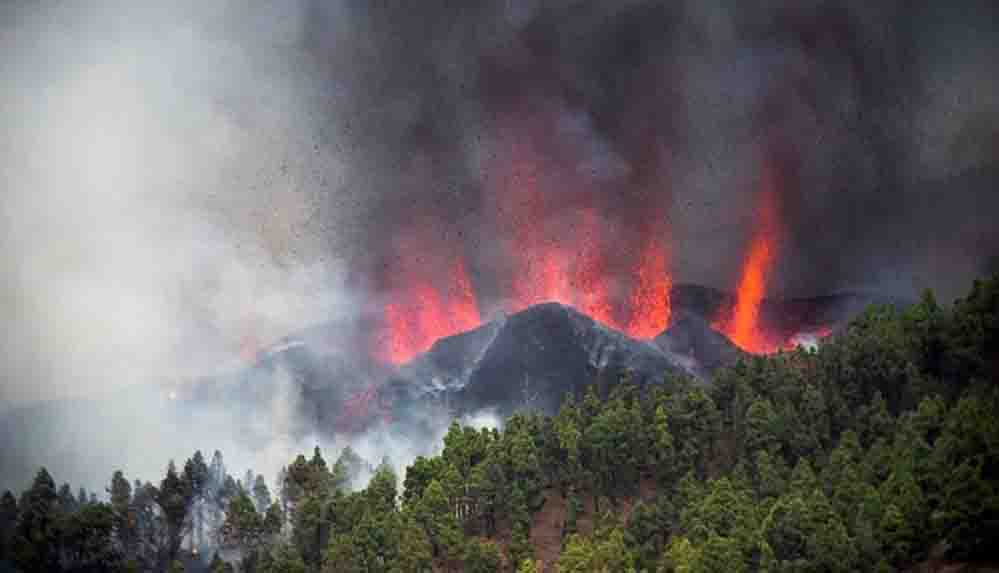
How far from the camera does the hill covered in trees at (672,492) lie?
2618 inches

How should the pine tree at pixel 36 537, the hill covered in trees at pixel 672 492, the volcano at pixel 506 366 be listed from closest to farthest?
1. the hill covered in trees at pixel 672 492
2. the pine tree at pixel 36 537
3. the volcano at pixel 506 366

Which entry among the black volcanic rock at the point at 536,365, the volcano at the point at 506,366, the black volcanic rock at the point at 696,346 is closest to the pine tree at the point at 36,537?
the volcano at the point at 506,366

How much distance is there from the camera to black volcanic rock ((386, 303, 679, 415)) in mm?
114250

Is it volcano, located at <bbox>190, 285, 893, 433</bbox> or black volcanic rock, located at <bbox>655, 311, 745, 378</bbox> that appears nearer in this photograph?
volcano, located at <bbox>190, 285, 893, 433</bbox>

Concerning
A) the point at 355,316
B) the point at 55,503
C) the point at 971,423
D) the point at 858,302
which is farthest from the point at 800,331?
the point at 55,503

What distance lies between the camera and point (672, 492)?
76.9 metres

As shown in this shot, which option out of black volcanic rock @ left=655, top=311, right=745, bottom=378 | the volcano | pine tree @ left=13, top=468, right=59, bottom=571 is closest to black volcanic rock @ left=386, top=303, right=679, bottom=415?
the volcano

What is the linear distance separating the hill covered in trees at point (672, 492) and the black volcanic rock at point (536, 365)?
26.5 metres

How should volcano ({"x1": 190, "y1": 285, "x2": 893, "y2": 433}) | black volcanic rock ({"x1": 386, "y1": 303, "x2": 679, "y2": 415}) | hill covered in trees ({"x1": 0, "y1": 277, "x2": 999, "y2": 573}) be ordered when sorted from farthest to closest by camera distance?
volcano ({"x1": 190, "y1": 285, "x2": 893, "y2": 433}) → black volcanic rock ({"x1": 386, "y1": 303, "x2": 679, "y2": 415}) → hill covered in trees ({"x1": 0, "y1": 277, "x2": 999, "y2": 573})

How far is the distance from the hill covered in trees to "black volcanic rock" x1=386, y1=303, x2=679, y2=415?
26.5 metres

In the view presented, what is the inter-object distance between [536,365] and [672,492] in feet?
132

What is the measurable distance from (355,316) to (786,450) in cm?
7798

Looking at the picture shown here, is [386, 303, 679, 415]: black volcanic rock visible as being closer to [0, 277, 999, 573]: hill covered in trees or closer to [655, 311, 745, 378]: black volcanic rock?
[655, 311, 745, 378]: black volcanic rock

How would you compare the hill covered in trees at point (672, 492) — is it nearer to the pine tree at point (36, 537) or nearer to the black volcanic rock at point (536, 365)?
the pine tree at point (36, 537)
